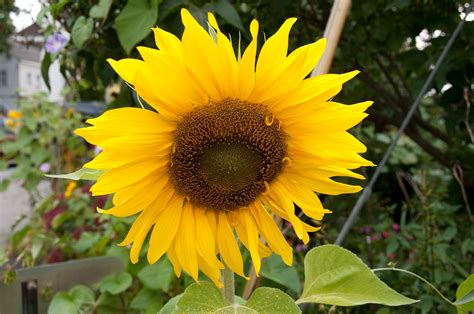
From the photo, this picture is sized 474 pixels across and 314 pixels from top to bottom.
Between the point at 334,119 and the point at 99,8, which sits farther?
the point at 99,8

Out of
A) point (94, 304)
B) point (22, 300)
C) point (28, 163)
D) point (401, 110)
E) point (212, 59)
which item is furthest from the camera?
point (28, 163)

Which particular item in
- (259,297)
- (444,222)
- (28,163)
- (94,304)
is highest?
(259,297)

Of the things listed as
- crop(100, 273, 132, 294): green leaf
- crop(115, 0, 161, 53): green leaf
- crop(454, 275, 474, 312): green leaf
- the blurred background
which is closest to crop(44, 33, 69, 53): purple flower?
the blurred background

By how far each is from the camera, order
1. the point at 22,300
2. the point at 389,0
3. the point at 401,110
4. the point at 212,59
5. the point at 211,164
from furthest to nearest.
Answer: the point at 401,110 < the point at 389,0 < the point at 22,300 < the point at 211,164 < the point at 212,59

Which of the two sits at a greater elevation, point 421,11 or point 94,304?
point 421,11

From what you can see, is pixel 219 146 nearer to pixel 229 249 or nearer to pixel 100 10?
pixel 229 249

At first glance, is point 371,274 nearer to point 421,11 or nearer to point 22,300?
point 22,300

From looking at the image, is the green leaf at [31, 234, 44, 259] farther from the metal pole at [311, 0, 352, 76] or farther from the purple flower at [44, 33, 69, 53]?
the metal pole at [311, 0, 352, 76]

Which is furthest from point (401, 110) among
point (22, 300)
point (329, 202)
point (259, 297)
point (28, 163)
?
point (28, 163)
